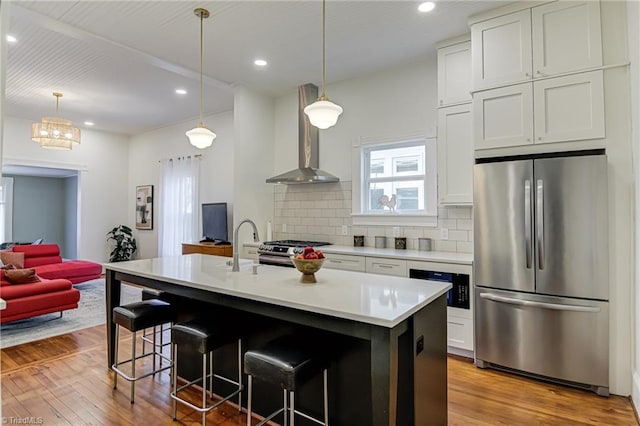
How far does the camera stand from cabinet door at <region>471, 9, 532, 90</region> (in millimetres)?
2986

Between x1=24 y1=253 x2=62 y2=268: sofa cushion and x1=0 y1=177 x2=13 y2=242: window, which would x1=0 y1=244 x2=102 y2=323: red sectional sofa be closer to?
x1=24 y1=253 x2=62 y2=268: sofa cushion

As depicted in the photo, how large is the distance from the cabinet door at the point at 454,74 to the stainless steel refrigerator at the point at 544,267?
94 cm

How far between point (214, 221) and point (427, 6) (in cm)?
451

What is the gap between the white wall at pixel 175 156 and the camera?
6.33 m

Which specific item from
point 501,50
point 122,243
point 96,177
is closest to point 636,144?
point 501,50

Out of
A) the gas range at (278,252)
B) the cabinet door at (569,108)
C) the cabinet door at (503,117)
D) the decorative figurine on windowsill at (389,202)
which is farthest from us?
the decorative figurine on windowsill at (389,202)

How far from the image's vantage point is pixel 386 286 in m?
2.20

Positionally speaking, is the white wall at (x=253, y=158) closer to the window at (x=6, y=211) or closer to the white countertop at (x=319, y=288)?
the white countertop at (x=319, y=288)

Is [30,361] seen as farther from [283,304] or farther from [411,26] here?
[411,26]

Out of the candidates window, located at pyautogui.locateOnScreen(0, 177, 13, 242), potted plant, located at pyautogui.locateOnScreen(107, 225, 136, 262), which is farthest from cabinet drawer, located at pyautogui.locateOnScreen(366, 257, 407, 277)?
window, located at pyautogui.locateOnScreen(0, 177, 13, 242)

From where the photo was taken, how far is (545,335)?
280 centimetres

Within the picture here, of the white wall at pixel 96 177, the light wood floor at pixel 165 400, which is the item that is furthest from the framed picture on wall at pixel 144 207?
the light wood floor at pixel 165 400

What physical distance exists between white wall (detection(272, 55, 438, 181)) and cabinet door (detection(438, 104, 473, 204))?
37 cm

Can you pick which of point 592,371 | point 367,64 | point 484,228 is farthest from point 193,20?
point 592,371
